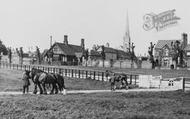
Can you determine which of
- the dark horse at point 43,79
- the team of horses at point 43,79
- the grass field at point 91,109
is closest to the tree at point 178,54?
the team of horses at point 43,79

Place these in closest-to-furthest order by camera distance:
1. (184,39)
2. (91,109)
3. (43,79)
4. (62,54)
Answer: (91,109) < (43,79) < (62,54) < (184,39)

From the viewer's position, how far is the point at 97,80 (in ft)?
103

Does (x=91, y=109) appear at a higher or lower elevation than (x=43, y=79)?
lower

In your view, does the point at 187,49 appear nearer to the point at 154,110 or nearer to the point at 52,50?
the point at 52,50

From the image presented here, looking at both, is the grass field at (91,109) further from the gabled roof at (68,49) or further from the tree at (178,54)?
the gabled roof at (68,49)

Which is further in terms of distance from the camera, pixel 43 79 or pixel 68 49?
pixel 68 49

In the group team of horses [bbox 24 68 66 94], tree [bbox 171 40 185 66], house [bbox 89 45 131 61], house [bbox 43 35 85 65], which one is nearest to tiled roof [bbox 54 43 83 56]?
house [bbox 43 35 85 65]

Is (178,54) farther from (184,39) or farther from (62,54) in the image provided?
(62,54)

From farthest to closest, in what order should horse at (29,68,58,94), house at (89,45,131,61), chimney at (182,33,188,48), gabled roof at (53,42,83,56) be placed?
house at (89,45,131,61) → chimney at (182,33,188,48) → gabled roof at (53,42,83,56) → horse at (29,68,58,94)

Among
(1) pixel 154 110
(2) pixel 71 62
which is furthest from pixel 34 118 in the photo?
(2) pixel 71 62

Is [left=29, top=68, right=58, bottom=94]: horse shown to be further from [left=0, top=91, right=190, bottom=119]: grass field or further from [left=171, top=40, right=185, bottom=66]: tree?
[left=171, top=40, right=185, bottom=66]: tree

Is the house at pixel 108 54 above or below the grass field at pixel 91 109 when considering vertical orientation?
above

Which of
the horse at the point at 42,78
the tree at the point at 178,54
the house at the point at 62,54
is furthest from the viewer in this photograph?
the house at the point at 62,54

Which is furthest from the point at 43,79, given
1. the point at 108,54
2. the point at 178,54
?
the point at 108,54
